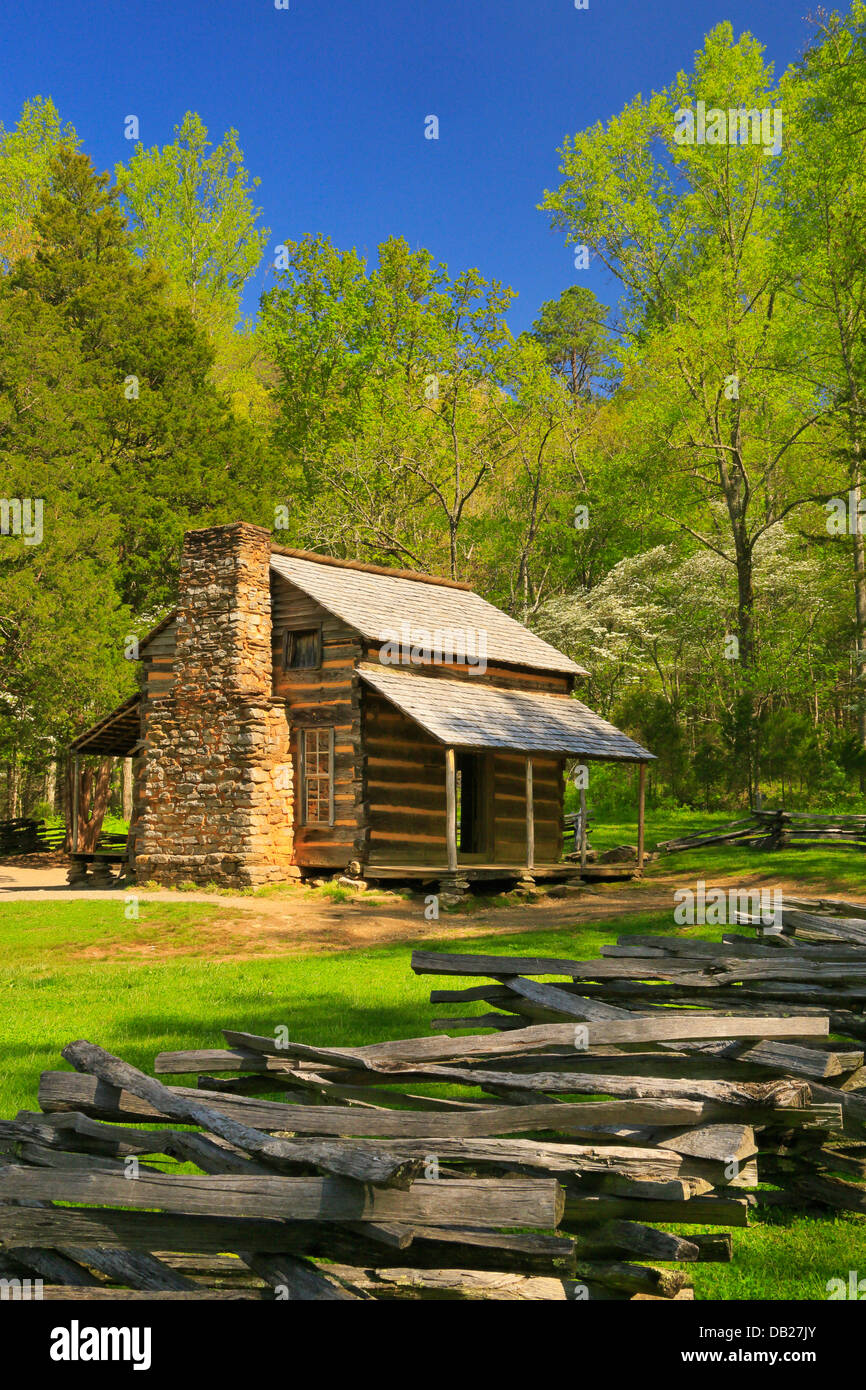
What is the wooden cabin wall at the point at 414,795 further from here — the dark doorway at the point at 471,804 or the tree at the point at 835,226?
the tree at the point at 835,226

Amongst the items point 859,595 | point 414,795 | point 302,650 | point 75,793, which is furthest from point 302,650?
point 859,595

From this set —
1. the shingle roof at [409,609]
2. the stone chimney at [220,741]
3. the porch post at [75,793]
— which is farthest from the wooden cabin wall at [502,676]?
the porch post at [75,793]

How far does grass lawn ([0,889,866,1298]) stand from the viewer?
5.33 metres

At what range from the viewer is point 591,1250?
4516 mm

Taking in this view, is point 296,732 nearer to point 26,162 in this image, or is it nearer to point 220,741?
point 220,741

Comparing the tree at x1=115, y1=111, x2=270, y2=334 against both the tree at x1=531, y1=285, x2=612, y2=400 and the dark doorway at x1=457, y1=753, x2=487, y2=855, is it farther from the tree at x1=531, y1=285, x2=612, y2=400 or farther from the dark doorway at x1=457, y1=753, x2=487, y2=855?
the dark doorway at x1=457, y1=753, x2=487, y2=855

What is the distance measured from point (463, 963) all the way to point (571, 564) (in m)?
41.9

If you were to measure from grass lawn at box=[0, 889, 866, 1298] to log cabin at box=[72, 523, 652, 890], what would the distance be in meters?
3.91

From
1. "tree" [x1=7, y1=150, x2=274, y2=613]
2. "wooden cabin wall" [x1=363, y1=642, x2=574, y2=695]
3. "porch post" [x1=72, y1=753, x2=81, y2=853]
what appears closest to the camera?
"wooden cabin wall" [x1=363, y1=642, x2=574, y2=695]

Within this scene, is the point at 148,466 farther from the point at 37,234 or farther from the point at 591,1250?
the point at 591,1250

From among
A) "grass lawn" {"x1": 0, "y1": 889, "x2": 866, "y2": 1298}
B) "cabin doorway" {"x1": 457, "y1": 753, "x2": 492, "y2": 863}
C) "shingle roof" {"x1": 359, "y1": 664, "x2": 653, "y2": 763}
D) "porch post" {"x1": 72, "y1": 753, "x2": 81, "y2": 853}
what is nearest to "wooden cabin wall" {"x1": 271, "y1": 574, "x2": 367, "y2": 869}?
"shingle roof" {"x1": 359, "y1": 664, "x2": 653, "y2": 763}

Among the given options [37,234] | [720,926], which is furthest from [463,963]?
[37,234]

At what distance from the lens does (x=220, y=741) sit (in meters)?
22.8
